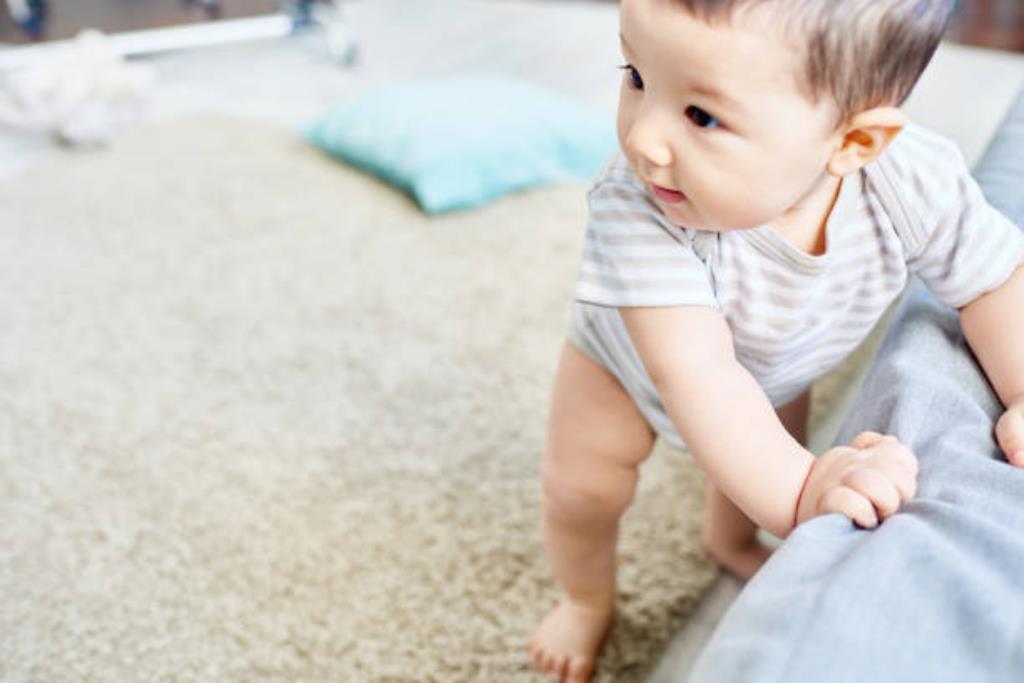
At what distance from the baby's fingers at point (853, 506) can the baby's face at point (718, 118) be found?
0.17 meters

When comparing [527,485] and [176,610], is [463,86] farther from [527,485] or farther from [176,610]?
[176,610]

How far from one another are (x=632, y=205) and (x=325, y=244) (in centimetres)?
102

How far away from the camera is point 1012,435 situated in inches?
22.2

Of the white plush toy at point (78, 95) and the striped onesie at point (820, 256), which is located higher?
the striped onesie at point (820, 256)

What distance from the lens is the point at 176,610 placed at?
1.00 metres

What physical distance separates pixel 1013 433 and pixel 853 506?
0.12 meters

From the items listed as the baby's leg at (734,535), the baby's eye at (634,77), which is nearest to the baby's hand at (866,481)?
the baby's eye at (634,77)

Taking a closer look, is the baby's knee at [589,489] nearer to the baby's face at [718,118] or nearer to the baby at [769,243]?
the baby at [769,243]

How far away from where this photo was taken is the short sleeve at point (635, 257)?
63 centimetres

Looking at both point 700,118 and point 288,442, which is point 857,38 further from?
point 288,442

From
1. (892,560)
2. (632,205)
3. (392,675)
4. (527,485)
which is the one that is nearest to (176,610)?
(392,675)

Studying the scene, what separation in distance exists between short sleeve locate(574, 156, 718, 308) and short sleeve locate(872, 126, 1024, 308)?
5.9 inches

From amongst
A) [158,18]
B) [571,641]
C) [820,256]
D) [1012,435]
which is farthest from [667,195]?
[158,18]

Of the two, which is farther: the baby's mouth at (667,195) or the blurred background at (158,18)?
the blurred background at (158,18)
